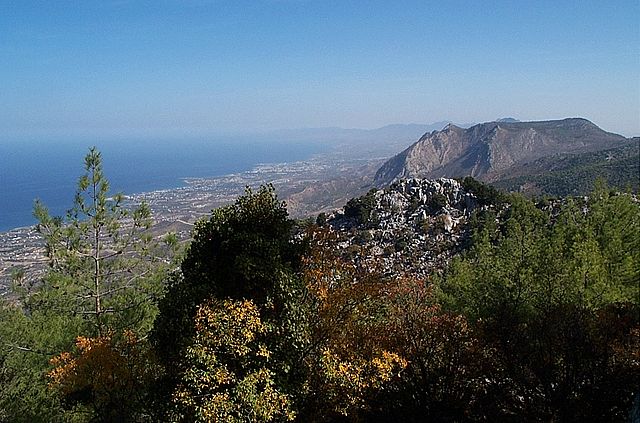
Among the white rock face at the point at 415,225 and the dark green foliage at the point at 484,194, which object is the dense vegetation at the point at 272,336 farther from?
the dark green foliage at the point at 484,194

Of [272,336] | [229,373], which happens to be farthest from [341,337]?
[229,373]

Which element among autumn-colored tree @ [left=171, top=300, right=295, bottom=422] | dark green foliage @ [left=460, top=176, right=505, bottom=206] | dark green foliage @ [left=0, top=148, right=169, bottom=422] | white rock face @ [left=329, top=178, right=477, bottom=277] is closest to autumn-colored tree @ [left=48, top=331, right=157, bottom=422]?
dark green foliage @ [left=0, top=148, right=169, bottom=422]

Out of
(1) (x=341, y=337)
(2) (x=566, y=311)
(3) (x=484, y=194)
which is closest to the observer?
(1) (x=341, y=337)

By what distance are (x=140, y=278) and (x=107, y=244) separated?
1.62m

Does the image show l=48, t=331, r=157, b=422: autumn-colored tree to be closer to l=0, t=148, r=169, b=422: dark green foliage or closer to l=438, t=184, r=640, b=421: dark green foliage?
l=0, t=148, r=169, b=422: dark green foliage

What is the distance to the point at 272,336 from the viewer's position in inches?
356

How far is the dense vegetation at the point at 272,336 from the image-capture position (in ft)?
29.1

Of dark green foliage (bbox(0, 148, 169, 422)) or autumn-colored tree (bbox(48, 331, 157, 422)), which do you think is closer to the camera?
autumn-colored tree (bbox(48, 331, 157, 422))

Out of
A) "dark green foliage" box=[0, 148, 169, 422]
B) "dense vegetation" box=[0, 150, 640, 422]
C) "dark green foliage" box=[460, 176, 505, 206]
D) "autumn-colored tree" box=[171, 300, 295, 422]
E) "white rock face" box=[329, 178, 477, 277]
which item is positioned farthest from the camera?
"dark green foliage" box=[460, 176, 505, 206]

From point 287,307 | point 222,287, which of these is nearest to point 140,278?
point 222,287

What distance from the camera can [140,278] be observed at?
1563 cm

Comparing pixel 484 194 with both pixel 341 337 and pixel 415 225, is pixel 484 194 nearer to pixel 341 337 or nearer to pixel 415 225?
pixel 415 225

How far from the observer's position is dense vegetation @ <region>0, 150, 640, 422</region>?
8.88 meters

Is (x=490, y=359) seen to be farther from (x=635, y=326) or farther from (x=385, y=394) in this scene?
(x=635, y=326)
